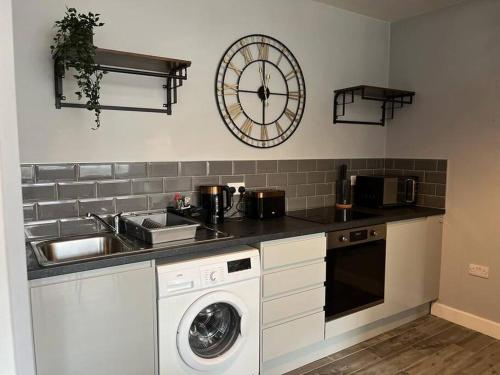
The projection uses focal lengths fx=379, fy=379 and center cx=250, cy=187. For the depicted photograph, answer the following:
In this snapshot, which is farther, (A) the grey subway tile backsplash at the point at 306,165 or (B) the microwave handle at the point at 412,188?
(B) the microwave handle at the point at 412,188

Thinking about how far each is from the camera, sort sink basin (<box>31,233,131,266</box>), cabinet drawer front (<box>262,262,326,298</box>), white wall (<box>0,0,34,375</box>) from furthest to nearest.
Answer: cabinet drawer front (<box>262,262,326,298</box>)
sink basin (<box>31,233,131,266</box>)
white wall (<box>0,0,34,375</box>)

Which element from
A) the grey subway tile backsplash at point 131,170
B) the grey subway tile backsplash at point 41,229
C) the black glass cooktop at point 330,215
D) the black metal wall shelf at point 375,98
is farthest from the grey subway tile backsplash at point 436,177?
the grey subway tile backsplash at point 41,229

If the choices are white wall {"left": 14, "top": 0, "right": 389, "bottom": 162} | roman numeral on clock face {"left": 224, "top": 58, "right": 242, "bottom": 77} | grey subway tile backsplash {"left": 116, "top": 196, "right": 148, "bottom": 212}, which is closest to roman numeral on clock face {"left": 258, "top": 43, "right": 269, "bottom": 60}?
white wall {"left": 14, "top": 0, "right": 389, "bottom": 162}

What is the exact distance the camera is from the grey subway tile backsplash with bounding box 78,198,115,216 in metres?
2.18

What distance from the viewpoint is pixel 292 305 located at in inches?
91.3

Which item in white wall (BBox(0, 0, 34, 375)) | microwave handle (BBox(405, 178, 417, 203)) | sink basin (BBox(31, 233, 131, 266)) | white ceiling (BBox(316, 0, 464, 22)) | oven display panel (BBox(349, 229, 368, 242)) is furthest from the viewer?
microwave handle (BBox(405, 178, 417, 203))

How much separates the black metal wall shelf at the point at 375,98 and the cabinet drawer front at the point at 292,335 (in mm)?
1687

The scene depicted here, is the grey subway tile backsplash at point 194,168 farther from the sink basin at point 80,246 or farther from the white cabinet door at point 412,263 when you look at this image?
the white cabinet door at point 412,263

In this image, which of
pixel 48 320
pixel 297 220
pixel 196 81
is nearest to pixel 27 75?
pixel 196 81

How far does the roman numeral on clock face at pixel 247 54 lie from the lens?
2.69m

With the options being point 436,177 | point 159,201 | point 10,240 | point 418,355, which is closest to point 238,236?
point 159,201

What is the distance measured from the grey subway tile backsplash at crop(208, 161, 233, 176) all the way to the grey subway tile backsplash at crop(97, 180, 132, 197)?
0.57 meters

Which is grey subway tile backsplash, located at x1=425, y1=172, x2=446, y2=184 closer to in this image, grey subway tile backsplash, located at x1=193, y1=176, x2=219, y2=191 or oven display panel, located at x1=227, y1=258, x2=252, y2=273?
grey subway tile backsplash, located at x1=193, y1=176, x2=219, y2=191

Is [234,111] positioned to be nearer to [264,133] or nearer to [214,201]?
[264,133]
